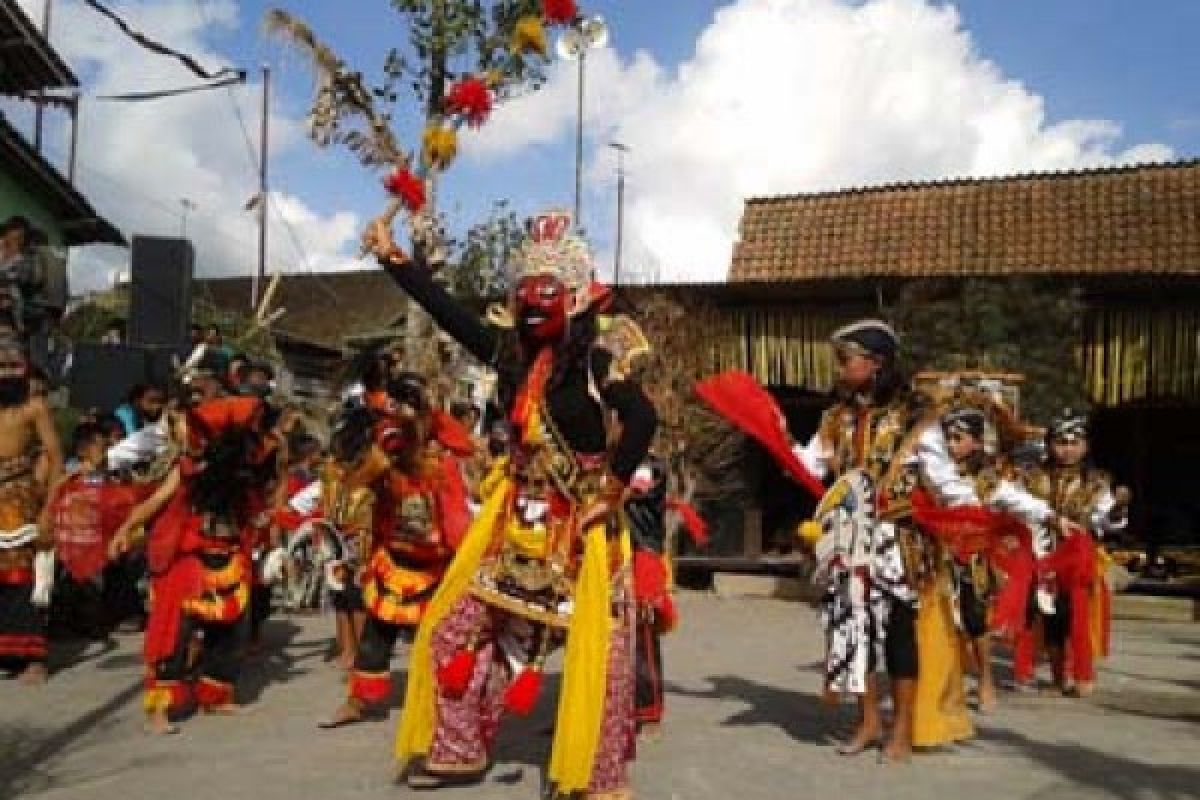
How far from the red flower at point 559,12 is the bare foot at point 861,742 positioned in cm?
331

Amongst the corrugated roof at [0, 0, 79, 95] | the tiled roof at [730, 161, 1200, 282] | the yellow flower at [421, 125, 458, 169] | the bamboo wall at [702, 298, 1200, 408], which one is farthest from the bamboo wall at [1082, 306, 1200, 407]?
the corrugated roof at [0, 0, 79, 95]

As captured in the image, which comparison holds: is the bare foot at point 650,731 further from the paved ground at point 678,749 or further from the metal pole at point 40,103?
the metal pole at point 40,103

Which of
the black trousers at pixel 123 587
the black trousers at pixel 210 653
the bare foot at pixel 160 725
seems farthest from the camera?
the black trousers at pixel 123 587

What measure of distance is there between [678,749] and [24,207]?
16.0 m

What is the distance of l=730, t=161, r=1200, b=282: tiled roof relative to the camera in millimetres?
16781

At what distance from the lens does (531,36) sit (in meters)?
5.48

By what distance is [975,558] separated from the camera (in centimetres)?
708

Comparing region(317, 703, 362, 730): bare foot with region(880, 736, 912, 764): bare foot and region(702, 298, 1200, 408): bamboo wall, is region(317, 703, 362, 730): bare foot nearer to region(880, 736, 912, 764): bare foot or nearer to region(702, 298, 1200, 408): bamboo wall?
region(880, 736, 912, 764): bare foot

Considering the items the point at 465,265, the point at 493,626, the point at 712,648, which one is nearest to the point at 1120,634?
the point at 712,648

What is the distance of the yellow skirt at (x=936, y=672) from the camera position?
582cm

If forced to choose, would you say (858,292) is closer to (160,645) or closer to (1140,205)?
(1140,205)

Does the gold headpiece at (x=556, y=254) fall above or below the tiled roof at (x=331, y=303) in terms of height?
below

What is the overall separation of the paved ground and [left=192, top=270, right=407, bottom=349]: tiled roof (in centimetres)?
3311

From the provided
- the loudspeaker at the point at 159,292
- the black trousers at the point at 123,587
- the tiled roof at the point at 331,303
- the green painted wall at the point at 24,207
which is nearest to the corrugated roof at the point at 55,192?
the green painted wall at the point at 24,207
